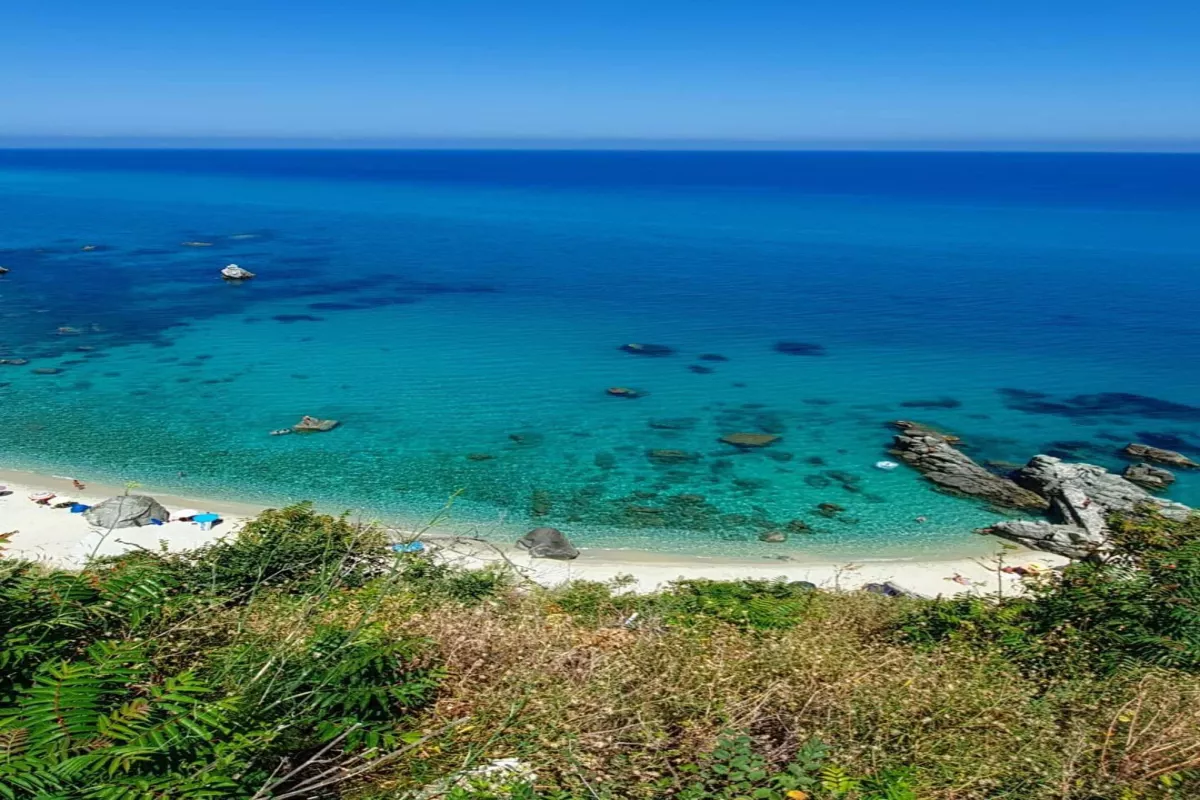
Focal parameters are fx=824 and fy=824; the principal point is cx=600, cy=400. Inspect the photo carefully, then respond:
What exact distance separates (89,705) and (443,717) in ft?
9.84

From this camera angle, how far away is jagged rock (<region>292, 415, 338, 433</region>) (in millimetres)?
32781

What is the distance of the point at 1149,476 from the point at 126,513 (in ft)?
108

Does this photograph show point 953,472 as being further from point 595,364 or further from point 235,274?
point 235,274

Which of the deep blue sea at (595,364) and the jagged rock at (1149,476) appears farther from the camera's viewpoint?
the jagged rock at (1149,476)

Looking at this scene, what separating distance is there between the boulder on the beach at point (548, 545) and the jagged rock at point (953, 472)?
13891 mm

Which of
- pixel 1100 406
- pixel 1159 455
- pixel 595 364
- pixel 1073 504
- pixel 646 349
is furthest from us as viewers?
pixel 646 349

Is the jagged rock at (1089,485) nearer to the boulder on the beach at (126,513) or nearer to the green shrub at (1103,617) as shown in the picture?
the green shrub at (1103,617)

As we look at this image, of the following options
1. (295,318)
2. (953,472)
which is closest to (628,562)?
(953,472)

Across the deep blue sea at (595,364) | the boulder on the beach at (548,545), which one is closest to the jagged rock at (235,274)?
the deep blue sea at (595,364)

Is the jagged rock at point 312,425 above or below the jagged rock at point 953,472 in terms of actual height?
above

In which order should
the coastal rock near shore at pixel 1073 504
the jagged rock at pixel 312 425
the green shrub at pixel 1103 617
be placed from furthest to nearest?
the jagged rock at pixel 312 425 → the coastal rock near shore at pixel 1073 504 → the green shrub at pixel 1103 617

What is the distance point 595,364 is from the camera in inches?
1694

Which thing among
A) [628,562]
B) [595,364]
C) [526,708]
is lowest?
[628,562]

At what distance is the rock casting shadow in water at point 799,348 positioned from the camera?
1791 inches
